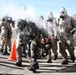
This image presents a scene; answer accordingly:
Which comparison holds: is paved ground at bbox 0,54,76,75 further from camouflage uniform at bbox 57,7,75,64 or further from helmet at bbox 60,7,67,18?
helmet at bbox 60,7,67,18

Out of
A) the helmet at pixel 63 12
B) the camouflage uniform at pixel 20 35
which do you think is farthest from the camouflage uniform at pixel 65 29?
the camouflage uniform at pixel 20 35

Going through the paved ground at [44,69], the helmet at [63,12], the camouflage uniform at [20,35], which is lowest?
the paved ground at [44,69]

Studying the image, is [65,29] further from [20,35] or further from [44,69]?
[44,69]

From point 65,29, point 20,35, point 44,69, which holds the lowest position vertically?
point 44,69

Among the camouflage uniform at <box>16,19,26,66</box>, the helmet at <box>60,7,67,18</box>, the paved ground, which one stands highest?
the helmet at <box>60,7,67,18</box>

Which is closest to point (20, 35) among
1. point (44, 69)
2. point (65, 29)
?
point (44, 69)

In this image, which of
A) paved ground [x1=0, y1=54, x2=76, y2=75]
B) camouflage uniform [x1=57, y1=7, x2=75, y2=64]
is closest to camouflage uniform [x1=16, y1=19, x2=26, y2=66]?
paved ground [x1=0, y1=54, x2=76, y2=75]

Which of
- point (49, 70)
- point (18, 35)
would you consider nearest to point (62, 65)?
point (49, 70)

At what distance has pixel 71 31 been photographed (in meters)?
11.2

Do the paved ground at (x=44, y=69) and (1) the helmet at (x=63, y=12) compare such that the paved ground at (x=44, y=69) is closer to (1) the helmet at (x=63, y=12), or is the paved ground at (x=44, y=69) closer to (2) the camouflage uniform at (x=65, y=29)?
(2) the camouflage uniform at (x=65, y=29)

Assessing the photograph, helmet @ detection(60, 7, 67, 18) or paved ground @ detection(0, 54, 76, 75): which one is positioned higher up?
helmet @ detection(60, 7, 67, 18)

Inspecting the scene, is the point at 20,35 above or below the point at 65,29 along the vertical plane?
below

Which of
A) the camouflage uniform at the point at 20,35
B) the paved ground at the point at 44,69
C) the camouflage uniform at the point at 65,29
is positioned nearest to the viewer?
Answer: the paved ground at the point at 44,69

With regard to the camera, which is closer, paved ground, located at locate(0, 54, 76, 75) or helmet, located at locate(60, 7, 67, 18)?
paved ground, located at locate(0, 54, 76, 75)
